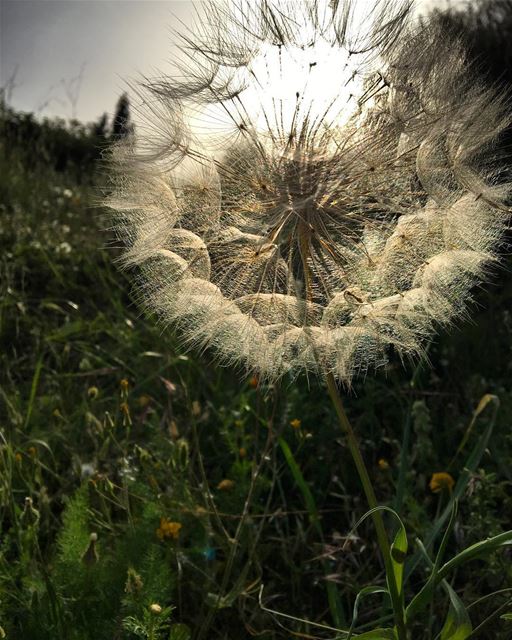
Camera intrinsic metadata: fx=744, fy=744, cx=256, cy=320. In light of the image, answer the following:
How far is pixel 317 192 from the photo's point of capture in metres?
1.94

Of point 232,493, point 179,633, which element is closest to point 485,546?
point 179,633

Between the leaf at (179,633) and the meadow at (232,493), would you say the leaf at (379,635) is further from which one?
the leaf at (179,633)

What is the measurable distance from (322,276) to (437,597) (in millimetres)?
1232

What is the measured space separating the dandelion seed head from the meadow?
7.5 inches

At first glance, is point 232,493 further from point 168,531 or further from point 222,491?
point 168,531

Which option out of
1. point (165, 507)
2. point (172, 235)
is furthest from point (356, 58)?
point (165, 507)

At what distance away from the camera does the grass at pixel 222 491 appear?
7.04 ft

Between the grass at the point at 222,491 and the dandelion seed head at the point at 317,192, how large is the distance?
0.23 meters

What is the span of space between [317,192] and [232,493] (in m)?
1.35

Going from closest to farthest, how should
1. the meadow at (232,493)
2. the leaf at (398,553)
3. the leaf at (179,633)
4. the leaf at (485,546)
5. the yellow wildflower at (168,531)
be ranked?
the leaf at (485,546)
the leaf at (398,553)
the leaf at (179,633)
the meadow at (232,493)
the yellow wildflower at (168,531)

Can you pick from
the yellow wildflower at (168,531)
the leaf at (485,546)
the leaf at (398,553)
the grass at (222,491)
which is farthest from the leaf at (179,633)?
the leaf at (485,546)

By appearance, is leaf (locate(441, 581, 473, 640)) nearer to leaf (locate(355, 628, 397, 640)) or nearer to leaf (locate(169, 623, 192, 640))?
leaf (locate(355, 628, 397, 640))

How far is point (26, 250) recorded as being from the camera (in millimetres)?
5379

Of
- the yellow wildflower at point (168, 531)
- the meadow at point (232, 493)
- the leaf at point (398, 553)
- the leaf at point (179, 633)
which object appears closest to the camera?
the leaf at point (398, 553)
